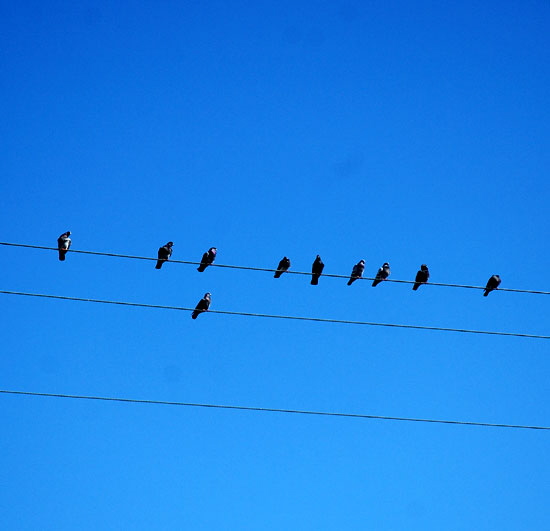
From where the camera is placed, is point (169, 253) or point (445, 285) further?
point (169, 253)

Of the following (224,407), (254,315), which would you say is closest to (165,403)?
(224,407)

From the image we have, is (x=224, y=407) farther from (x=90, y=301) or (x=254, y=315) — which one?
(x=90, y=301)

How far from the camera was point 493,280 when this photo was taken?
56.7 ft

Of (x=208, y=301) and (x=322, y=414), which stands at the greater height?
(x=208, y=301)

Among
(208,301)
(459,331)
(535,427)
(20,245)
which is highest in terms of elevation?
(208,301)

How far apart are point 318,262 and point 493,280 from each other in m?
3.63

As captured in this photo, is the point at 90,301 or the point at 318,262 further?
the point at 318,262

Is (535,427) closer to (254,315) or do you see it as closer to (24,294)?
(254,315)

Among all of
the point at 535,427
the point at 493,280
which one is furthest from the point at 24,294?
the point at 493,280

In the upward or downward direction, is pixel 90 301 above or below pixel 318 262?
below

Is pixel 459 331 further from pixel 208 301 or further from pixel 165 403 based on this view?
pixel 208 301

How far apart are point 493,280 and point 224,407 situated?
8106 mm

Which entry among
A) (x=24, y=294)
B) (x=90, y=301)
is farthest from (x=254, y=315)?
(x=24, y=294)

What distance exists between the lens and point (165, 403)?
11.2 meters
